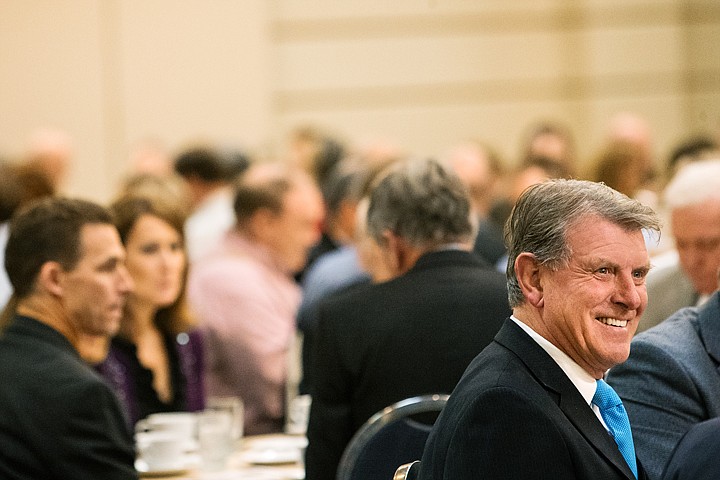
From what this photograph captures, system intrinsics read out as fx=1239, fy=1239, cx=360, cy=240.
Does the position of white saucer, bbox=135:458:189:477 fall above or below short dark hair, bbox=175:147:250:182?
below

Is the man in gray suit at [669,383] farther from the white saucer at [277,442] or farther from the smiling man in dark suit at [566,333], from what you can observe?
the white saucer at [277,442]

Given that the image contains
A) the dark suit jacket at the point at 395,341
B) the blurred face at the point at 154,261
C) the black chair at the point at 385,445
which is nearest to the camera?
the black chair at the point at 385,445

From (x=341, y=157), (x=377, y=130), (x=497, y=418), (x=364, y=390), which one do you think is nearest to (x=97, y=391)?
(x=364, y=390)

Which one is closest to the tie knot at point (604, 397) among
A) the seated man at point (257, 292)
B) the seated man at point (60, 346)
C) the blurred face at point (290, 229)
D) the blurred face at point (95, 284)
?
the seated man at point (60, 346)

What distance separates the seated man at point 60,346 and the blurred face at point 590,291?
4.47ft

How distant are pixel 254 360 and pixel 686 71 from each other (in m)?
6.90

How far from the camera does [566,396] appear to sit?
2162 mm

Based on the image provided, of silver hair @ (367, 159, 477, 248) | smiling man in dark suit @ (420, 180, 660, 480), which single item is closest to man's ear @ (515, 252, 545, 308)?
smiling man in dark suit @ (420, 180, 660, 480)

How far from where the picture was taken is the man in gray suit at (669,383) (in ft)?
8.46

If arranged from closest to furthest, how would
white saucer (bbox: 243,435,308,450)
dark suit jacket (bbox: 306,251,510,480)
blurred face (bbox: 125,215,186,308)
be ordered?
dark suit jacket (bbox: 306,251,510,480) < white saucer (bbox: 243,435,308,450) < blurred face (bbox: 125,215,186,308)

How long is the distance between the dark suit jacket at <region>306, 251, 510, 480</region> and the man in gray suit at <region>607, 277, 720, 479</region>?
580mm

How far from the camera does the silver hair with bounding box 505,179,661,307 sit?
7.23ft

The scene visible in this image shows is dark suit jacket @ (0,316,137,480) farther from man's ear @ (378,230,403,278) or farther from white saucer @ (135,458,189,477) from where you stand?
man's ear @ (378,230,403,278)

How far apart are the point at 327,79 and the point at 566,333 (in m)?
9.24
